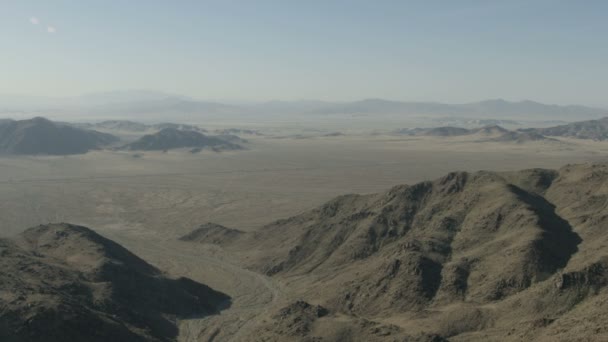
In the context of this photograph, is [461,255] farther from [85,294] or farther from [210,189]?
[210,189]

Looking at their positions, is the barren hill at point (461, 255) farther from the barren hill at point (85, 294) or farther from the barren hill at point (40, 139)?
the barren hill at point (40, 139)

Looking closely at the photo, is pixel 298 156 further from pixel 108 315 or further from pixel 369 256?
pixel 108 315

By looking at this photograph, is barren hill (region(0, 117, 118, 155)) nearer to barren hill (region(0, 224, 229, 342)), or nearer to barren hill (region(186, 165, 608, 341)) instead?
barren hill (region(0, 224, 229, 342))

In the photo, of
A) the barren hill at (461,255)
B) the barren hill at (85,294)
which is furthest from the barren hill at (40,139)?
the barren hill at (461,255)

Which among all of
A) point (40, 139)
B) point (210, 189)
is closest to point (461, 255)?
point (210, 189)

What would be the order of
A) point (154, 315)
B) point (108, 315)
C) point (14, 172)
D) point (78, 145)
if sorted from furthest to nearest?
point (78, 145) < point (14, 172) < point (154, 315) < point (108, 315)

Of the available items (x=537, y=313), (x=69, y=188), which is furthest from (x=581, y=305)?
(x=69, y=188)
